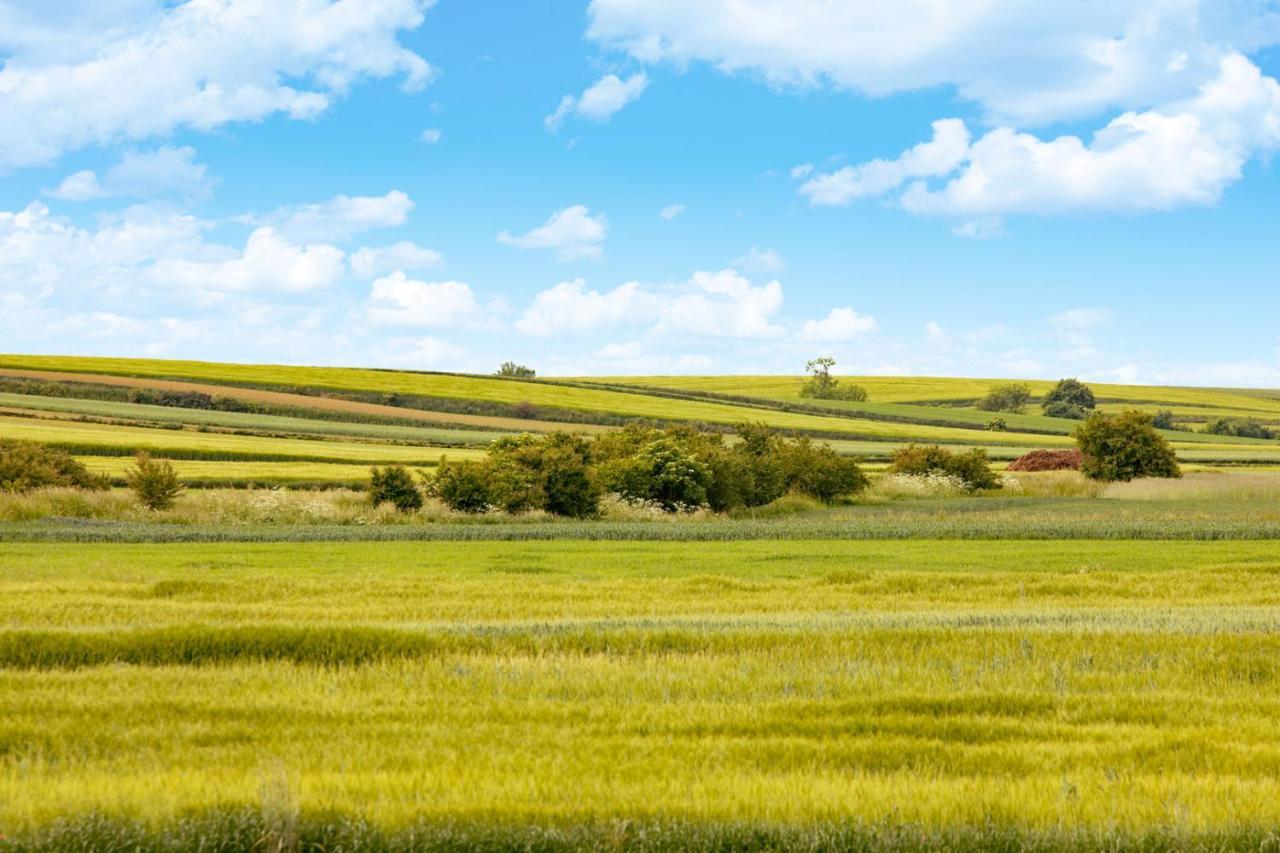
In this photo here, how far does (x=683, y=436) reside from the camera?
53.6m

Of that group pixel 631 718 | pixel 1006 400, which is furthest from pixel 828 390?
pixel 631 718

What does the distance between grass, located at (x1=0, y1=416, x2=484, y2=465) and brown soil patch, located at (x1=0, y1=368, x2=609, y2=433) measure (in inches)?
652

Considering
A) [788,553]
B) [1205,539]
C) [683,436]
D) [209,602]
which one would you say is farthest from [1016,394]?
[209,602]

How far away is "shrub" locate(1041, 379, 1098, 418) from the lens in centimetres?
14300

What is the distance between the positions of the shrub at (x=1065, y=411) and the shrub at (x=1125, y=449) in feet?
256

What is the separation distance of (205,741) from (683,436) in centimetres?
4401

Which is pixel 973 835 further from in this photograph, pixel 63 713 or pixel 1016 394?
pixel 1016 394

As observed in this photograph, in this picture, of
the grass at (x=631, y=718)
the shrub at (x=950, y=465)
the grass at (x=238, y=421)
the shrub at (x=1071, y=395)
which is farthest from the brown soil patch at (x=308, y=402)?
the shrub at (x=1071, y=395)

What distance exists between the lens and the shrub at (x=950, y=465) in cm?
6200

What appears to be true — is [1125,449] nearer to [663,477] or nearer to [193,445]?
[663,477]

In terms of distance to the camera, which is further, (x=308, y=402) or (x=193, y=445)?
(x=308, y=402)

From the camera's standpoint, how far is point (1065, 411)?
139m

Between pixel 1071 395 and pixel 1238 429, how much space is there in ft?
69.2

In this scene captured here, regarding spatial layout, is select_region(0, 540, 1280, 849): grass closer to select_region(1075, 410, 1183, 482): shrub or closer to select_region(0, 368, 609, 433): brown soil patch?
select_region(1075, 410, 1183, 482): shrub
